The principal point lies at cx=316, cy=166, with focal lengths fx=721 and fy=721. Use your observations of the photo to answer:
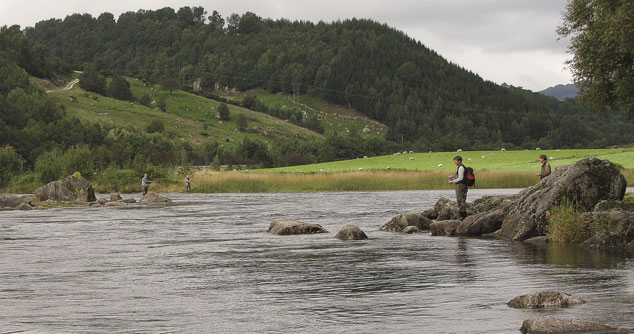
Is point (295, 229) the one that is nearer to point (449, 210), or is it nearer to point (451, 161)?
point (449, 210)

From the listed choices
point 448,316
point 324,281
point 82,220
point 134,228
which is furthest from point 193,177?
point 448,316

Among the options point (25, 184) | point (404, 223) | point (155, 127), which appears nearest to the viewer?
point (404, 223)

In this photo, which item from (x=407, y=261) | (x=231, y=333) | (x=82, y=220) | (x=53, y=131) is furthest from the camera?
(x=53, y=131)

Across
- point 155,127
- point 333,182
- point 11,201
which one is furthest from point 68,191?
point 155,127

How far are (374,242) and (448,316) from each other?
500 inches

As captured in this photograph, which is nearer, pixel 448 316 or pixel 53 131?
pixel 448 316

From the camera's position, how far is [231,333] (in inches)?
453

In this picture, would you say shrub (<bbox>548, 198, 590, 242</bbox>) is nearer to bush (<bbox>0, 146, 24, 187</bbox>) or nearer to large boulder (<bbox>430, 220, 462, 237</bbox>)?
large boulder (<bbox>430, 220, 462, 237</bbox>)

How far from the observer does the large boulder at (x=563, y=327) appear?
10.6m

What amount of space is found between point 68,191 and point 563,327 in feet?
169

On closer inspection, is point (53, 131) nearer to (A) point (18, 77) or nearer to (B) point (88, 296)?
(A) point (18, 77)

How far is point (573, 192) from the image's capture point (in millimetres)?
25062

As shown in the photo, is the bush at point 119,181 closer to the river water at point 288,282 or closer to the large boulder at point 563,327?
the river water at point 288,282

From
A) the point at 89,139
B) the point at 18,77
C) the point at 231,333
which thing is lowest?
the point at 231,333
